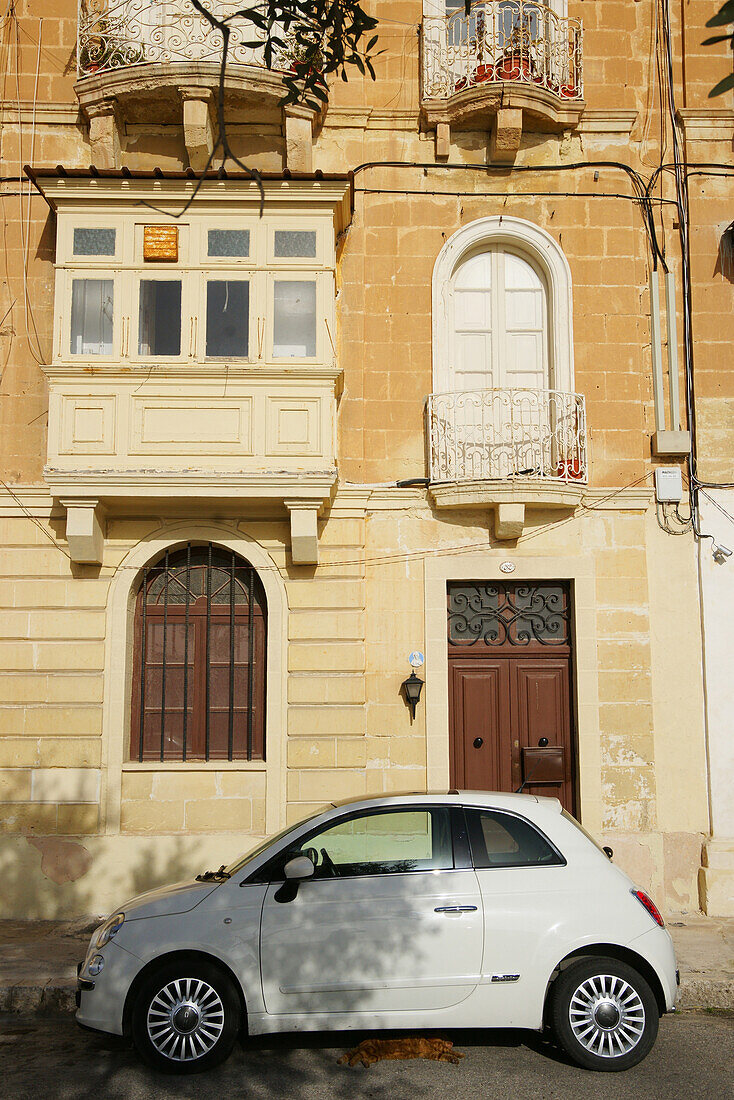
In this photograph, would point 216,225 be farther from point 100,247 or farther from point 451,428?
point 451,428

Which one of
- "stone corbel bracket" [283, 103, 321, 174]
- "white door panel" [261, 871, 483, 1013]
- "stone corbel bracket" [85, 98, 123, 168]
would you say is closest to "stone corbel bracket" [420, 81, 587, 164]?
"stone corbel bracket" [283, 103, 321, 174]

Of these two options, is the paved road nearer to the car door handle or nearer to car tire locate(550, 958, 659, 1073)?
car tire locate(550, 958, 659, 1073)

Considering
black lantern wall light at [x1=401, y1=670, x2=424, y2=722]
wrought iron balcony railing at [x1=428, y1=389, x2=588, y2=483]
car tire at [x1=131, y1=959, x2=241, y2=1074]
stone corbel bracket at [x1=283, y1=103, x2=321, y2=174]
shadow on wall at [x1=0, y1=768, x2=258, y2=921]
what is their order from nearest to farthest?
car tire at [x1=131, y1=959, x2=241, y2=1074], shadow on wall at [x1=0, y1=768, x2=258, y2=921], black lantern wall light at [x1=401, y1=670, x2=424, y2=722], wrought iron balcony railing at [x1=428, y1=389, x2=588, y2=483], stone corbel bracket at [x1=283, y1=103, x2=321, y2=174]

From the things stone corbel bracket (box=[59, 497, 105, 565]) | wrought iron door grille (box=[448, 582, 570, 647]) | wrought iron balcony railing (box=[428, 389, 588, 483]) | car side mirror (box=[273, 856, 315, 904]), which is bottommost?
car side mirror (box=[273, 856, 315, 904])

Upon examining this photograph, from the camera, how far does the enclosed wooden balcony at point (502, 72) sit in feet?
37.3

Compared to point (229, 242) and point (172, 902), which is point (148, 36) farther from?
point (172, 902)

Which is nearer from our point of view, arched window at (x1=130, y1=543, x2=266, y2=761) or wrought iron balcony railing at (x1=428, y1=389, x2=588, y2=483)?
arched window at (x1=130, y1=543, x2=266, y2=761)

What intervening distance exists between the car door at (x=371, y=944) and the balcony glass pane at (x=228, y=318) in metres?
6.41

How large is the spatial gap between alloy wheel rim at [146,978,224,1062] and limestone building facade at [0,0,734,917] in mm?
4329

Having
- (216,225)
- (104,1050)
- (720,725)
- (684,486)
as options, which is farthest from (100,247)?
(720,725)

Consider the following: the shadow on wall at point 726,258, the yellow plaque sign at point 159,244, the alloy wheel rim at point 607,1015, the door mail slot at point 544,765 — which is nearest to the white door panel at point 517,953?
the alloy wheel rim at point 607,1015

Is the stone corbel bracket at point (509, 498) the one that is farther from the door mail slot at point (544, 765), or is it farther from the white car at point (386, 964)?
the white car at point (386, 964)

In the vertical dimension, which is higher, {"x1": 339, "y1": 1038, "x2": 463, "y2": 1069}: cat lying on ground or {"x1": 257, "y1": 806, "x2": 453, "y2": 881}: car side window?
{"x1": 257, "y1": 806, "x2": 453, "y2": 881}: car side window

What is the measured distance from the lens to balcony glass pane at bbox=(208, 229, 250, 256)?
35.6ft
